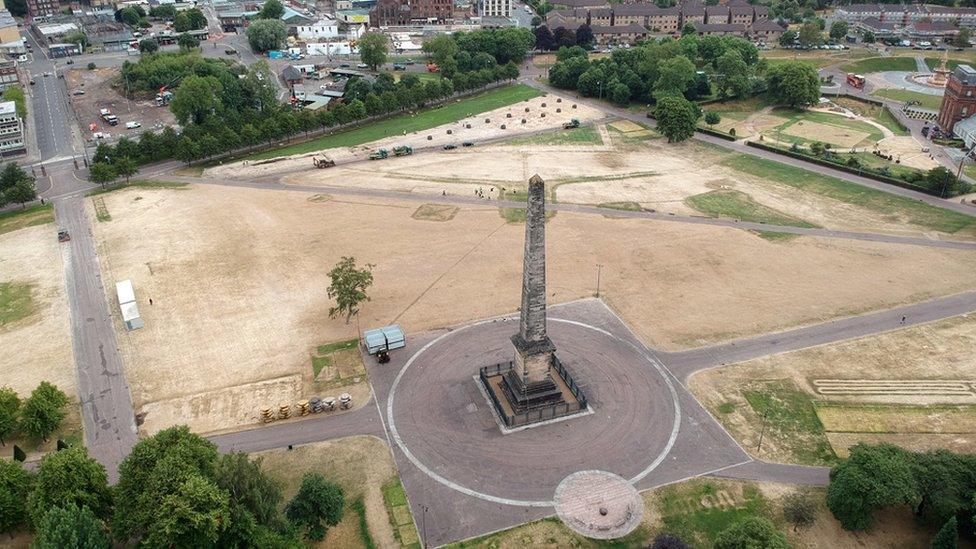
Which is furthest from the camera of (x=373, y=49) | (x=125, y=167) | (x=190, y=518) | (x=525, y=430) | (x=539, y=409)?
(x=373, y=49)

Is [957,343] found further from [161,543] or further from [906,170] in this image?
[161,543]

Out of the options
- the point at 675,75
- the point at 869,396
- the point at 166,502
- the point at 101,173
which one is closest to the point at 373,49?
the point at 675,75

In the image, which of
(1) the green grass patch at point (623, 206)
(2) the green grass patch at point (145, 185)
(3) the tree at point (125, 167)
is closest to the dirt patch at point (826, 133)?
(1) the green grass patch at point (623, 206)

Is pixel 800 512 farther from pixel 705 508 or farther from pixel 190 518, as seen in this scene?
pixel 190 518

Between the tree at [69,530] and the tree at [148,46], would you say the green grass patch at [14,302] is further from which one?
the tree at [148,46]

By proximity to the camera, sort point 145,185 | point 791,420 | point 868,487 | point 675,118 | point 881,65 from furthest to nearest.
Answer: point 881,65 < point 675,118 < point 145,185 < point 791,420 < point 868,487

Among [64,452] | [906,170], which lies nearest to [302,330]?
[64,452]
